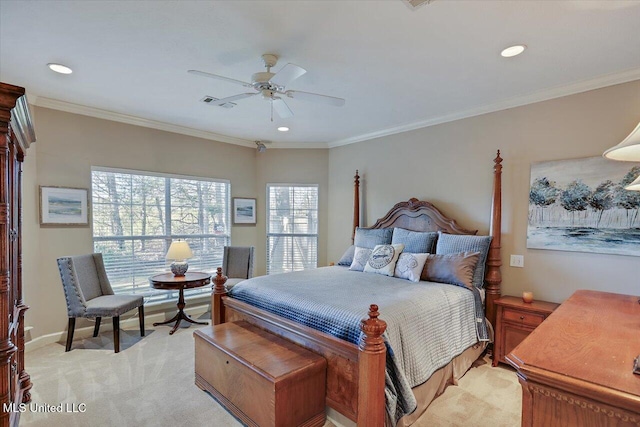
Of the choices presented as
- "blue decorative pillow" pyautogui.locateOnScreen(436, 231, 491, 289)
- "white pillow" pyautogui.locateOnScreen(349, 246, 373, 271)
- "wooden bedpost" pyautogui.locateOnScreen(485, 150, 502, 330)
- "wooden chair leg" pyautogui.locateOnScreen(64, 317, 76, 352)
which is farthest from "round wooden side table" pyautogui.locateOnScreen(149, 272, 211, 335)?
"wooden bedpost" pyautogui.locateOnScreen(485, 150, 502, 330)

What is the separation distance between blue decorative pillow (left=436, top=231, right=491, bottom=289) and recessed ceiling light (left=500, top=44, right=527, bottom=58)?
1.70m

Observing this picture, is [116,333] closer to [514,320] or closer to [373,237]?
[373,237]

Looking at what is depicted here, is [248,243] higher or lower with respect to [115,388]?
higher

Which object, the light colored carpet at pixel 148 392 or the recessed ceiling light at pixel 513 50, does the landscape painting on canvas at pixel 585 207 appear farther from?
the light colored carpet at pixel 148 392

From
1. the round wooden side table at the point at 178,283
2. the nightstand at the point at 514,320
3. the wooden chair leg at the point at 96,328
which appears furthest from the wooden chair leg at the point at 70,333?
the nightstand at the point at 514,320

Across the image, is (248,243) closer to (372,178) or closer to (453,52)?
(372,178)

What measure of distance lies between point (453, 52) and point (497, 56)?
1.17 ft

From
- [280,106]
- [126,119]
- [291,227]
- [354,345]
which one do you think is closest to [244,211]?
[291,227]

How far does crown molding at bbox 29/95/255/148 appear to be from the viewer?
11.2ft

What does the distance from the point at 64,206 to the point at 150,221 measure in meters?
0.93

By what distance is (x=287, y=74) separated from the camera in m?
2.13

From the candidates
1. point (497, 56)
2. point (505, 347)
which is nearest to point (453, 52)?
point (497, 56)

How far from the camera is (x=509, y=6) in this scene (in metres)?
1.79

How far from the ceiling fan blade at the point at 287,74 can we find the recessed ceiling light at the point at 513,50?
1.47 meters
